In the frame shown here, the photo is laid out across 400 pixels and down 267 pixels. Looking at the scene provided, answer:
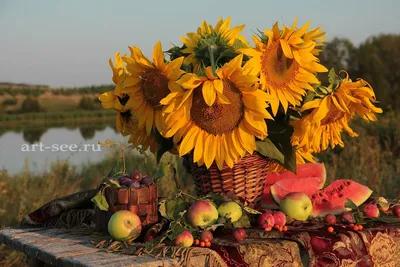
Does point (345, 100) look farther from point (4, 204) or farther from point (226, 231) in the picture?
point (4, 204)

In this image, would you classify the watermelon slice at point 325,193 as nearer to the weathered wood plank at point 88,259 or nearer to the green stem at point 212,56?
the green stem at point 212,56

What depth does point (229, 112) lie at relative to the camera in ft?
8.73

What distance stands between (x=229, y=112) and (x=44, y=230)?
115 centimetres

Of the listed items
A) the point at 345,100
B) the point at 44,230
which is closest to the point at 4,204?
the point at 44,230

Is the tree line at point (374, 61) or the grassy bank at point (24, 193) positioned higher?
the tree line at point (374, 61)

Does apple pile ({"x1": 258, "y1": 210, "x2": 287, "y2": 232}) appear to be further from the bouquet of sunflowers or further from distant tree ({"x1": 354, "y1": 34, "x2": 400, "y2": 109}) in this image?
distant tree ({"x1": 354, "y1": 34, "x2": 400, "y2": 109})

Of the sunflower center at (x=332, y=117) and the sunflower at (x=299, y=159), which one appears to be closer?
the sunflower center at (x=332, y=117)

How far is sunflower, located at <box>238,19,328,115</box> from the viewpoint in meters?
2.73

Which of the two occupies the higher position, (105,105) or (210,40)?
(210,40)

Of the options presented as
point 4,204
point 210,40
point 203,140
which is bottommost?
point 4,204

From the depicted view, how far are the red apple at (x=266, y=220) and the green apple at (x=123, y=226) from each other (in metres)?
0.55

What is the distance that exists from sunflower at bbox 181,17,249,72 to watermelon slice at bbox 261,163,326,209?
0.82m

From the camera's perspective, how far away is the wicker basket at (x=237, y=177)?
2.94m

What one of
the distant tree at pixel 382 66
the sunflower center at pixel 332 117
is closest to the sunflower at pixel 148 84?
the sunflower center at pixel 332 117
